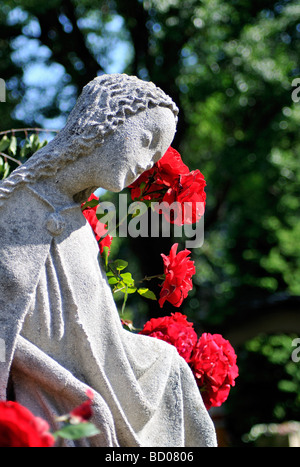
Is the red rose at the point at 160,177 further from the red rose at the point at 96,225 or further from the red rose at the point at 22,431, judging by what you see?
the red rose at the point at 22,431

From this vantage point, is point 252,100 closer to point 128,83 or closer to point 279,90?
point 279,90

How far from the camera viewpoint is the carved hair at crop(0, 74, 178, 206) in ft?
6.73

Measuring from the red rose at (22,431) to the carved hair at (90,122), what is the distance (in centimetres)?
83

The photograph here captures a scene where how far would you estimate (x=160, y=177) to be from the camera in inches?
99.9

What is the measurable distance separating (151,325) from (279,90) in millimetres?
10327

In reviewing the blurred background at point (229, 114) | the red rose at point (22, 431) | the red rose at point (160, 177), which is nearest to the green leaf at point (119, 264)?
the red rose at point (160, 177)

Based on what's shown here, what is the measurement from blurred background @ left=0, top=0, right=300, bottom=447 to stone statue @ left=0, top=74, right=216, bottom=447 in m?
8.97

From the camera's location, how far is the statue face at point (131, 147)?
2082mm

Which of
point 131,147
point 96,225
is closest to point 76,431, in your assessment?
point 131,147

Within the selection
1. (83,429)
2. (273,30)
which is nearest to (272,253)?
(273,30)

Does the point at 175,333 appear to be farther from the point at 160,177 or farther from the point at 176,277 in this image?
the point at 160,177

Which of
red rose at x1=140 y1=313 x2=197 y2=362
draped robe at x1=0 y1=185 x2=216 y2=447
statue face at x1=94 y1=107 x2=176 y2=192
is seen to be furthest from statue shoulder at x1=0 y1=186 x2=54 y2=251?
red rose at x1=140 y1=313 x2=197 y2=362

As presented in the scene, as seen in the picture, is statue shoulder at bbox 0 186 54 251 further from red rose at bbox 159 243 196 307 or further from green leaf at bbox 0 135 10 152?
green leaf at bbox 0 135 10 152

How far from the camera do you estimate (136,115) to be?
84.0 inches
